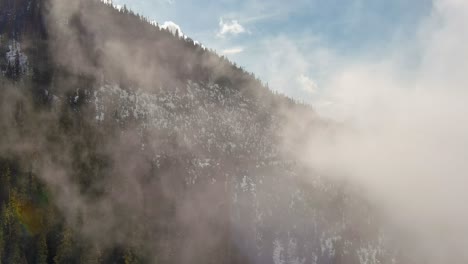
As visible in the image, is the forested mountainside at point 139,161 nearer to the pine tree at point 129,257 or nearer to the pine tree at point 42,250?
the pine tree at point 42,250

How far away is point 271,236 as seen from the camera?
150000 mm

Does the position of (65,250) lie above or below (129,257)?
above

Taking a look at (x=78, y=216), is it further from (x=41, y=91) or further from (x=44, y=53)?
(x=44, y=53)

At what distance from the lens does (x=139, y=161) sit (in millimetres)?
136500

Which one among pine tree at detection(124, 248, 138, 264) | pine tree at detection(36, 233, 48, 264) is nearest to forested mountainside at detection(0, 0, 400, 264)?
→ pine tree at detection(36, 233, 48, 264)

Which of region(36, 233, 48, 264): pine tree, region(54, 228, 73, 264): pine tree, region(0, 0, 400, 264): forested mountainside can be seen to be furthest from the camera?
region(0, 0, 400, 264): forested mountainside

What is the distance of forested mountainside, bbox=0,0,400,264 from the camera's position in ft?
362

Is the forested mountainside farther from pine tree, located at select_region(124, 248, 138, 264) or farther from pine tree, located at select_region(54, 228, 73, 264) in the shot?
pine tree, located at select_region(124, 248, 138, 264)

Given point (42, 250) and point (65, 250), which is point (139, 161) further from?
point (42, 250)

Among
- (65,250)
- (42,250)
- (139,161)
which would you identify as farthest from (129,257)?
(139,161)

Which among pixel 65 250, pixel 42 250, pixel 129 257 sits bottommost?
pixel 129 257

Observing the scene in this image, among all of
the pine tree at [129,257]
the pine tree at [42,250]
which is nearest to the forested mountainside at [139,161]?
the pine tree at [42,250]

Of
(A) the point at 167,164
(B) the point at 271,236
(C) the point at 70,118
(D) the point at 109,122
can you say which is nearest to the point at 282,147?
(B) the point at 271,236

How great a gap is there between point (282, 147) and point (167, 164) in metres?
66.5
